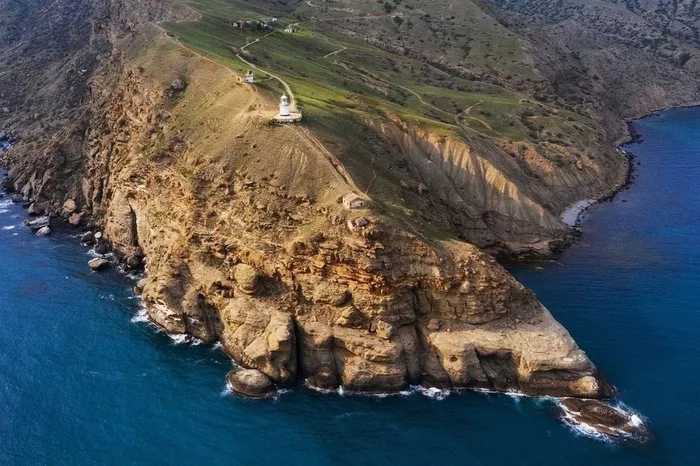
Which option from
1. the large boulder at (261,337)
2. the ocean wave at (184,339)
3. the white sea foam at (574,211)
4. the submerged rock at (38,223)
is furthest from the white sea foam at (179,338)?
the white sea foam at (574,211)

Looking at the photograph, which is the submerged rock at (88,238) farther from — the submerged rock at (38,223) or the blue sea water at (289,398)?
the submerged rock at (38,223)

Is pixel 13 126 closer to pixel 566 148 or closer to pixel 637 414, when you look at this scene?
pixel 566 148

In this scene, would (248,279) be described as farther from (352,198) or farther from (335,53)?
(335,53)

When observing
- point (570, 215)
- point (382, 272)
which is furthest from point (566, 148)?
point (382, 272)

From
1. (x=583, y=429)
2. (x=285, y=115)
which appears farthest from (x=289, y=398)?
(x=285, y=115)

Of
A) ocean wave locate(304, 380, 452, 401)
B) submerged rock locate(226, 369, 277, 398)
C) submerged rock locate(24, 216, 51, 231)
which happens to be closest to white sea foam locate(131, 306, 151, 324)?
submerged rock locate(226, 369, 277, 398)

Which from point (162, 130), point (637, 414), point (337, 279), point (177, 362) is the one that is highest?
point (162, 130)

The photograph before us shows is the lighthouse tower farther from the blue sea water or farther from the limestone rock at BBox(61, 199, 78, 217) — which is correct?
the limestone rock at BBox(61, 199, 78, 217)

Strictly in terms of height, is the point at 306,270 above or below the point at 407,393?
above
